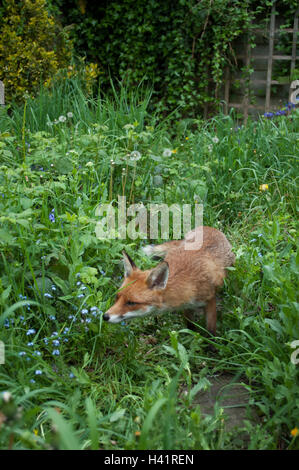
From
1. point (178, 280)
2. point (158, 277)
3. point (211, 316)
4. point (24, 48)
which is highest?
point (24, 48)

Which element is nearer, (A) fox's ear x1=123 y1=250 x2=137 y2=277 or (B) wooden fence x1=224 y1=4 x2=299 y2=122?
(A) fox's ear x1=123 y1=250 x2=137 y2=277

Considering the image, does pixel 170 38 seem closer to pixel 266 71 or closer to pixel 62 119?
pixel 266 71

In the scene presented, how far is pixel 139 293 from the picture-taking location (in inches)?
110

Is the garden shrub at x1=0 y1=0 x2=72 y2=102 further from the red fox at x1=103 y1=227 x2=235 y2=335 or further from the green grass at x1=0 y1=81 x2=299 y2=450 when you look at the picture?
the red fox at x1=103 y1=227 x2=235 y2=335

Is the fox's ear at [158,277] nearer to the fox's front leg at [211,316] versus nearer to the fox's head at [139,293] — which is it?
the fox's head at [139,293]

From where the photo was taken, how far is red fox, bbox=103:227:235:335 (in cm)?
276

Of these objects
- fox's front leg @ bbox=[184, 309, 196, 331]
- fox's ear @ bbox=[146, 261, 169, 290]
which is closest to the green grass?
fox's front leg @ bbox=[184, 309, 196, 331]

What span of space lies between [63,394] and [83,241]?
0.92 metres

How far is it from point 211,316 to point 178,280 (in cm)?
36

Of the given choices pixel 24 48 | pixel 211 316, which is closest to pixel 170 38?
pixel 24 48

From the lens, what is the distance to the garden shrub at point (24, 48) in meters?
5.79

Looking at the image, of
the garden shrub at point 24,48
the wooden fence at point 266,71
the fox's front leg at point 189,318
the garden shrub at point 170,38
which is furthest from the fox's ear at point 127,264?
the wooden fence at point 266,71

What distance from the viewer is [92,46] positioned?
8.48 meters

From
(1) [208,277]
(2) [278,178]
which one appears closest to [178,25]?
(2) [278,178]
